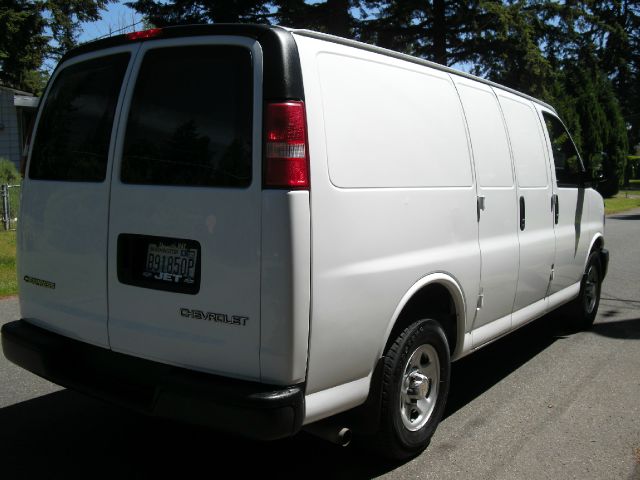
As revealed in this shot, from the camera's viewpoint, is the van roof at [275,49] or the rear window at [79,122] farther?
the rear window at [79,122]

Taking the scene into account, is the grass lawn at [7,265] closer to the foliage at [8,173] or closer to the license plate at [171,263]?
the foliage at [8,173]

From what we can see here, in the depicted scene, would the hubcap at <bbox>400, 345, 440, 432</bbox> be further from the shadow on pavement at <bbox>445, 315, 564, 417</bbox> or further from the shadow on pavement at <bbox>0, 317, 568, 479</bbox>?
the shadow on pavement at <bbox>445, 315, 564, 417</bbox>

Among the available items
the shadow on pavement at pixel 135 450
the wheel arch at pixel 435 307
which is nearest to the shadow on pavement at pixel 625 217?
the shadow on pavement at pixel 135 450

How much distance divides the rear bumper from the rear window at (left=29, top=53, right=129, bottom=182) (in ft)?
3.01

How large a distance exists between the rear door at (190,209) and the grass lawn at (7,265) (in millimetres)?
5251

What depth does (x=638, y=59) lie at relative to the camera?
166 feet

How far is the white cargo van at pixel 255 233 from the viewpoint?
281cm

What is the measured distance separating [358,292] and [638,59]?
182ft

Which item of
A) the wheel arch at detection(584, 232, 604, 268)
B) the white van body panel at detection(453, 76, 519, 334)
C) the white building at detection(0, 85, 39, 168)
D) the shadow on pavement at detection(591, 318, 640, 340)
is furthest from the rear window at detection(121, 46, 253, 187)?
the white building at detection(0, 85, 39, 168)

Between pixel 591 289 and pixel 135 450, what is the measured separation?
4850 millimetres

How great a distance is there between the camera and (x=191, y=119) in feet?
10.0

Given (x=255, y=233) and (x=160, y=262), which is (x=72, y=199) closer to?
(x=160, y=262)

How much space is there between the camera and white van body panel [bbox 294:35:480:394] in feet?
9.58

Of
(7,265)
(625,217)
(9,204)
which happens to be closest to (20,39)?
(9,204)
